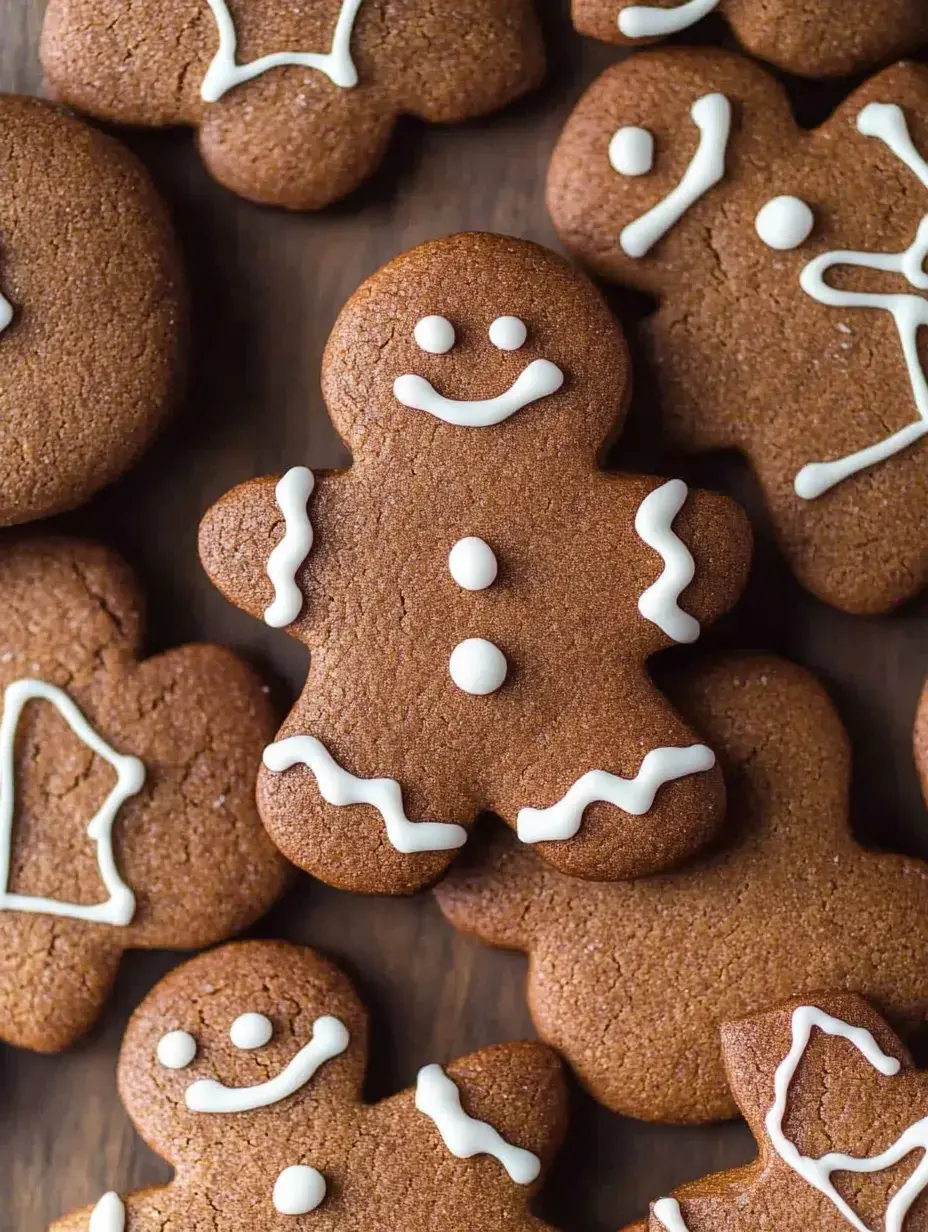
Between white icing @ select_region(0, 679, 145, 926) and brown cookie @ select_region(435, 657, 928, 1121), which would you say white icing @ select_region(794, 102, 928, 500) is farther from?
white icing @ select_region(0, 679, 145, 926)

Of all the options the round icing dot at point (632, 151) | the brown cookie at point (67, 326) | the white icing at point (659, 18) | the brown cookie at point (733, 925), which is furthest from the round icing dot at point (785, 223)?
the brown cookie at point (67, 326)

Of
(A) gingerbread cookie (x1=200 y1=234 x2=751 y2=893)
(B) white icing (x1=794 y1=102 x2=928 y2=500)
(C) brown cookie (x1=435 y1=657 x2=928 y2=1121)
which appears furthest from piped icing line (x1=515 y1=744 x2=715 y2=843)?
(B) white icing (x1=794 y1=102 x2=928 y2=500)

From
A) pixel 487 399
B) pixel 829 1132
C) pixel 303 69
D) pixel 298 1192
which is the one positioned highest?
pixel 303 69

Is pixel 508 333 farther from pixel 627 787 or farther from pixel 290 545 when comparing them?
pixel 627 787

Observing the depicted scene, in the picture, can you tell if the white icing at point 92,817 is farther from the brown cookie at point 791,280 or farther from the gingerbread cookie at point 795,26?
the gingerbread cookie at point 795,26

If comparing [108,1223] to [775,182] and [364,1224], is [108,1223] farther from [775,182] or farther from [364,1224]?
[775,182]

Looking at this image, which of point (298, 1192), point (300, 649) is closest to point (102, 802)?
point (300, 649)
